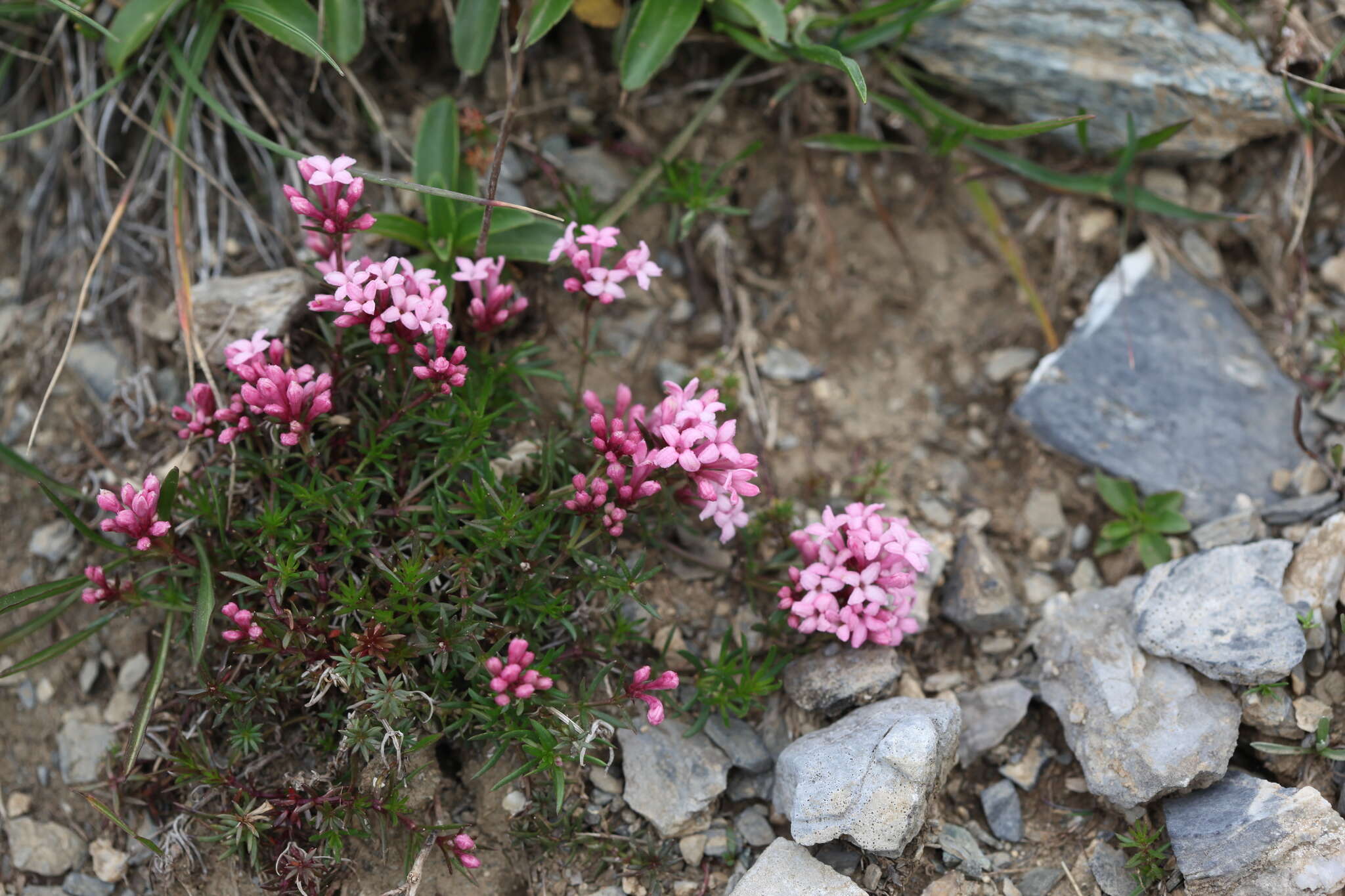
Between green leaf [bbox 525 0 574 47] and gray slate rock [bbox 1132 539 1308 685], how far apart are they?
3.52 metres

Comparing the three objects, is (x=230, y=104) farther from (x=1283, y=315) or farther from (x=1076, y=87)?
(x=1283, y=315)

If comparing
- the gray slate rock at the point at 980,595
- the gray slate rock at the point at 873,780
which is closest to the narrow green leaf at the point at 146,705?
the gray slate rock at the point at 873,780

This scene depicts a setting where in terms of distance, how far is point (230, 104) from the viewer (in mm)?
4863

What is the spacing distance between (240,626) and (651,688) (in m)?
1.52

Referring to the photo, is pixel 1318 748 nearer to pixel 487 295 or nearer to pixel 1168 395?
pixel 1168 395

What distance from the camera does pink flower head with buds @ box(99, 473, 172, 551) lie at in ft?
12.0

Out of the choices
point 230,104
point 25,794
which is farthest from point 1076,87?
point 25,794

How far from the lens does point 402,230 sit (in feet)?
14.6

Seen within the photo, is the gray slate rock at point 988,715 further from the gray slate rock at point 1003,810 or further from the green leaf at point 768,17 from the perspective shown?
the green leaf at point 768,17

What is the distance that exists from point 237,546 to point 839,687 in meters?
2.45

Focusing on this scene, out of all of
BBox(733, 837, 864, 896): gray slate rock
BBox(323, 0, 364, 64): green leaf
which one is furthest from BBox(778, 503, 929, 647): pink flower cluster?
BBox(323, 0, 364, 64): green leaf

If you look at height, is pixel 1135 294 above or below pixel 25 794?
above

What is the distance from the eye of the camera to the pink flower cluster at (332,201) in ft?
12.1

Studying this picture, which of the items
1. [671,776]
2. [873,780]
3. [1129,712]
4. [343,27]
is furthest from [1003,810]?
[343,27]
